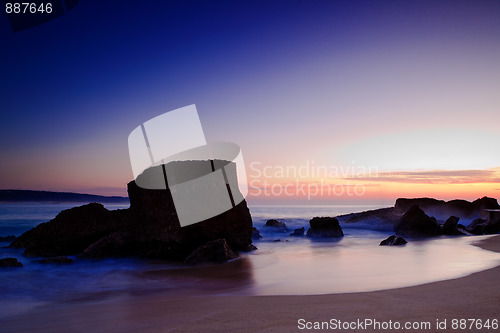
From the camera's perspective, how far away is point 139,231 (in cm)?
993

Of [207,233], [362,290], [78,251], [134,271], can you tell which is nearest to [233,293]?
[362,290]

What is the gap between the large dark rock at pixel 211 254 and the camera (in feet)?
27.1

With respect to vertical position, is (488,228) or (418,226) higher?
(418,226)

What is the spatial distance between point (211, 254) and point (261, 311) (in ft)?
15.2

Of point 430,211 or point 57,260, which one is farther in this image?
point 430,211

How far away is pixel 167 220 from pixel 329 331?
677 cm

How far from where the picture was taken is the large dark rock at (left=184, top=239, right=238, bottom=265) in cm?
827

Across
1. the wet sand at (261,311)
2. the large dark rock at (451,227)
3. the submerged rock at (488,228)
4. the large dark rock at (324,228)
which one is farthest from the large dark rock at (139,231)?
the submerged rock at (488,228)

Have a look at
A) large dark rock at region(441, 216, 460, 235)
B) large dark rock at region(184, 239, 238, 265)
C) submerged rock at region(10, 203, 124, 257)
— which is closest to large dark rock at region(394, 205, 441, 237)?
large dark rock at region(441, 216, 460, 235)

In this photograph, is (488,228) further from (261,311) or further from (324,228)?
(261,311)

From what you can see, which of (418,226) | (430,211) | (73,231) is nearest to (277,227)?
(418,226)

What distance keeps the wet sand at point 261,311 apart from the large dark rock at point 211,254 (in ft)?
10.5

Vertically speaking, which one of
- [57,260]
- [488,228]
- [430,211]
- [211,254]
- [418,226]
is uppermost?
[211,254]

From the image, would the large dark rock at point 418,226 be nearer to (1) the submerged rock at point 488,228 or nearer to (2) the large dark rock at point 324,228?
(1) the submerged rock at point 488,228
